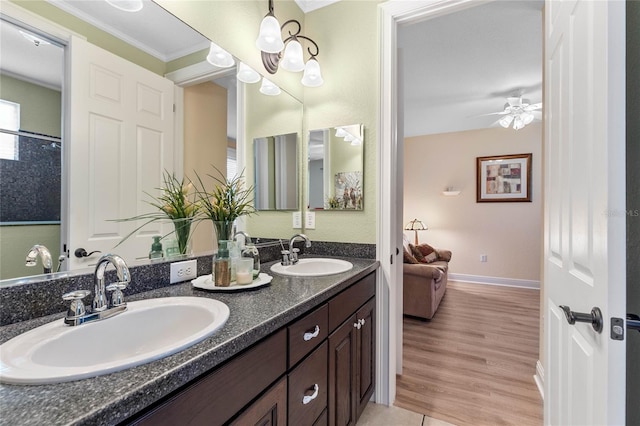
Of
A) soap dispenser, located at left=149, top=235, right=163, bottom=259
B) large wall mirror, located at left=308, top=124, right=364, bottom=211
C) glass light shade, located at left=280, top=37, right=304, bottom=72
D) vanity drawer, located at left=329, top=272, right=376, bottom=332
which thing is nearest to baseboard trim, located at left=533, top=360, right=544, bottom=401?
vanity drawer, located at left=329, top=272, right=376, bottom=332

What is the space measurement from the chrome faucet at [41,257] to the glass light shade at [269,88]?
140cm

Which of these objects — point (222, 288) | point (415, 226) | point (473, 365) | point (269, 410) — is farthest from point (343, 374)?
point (415, 226)

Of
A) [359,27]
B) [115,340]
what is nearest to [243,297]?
[115,340]

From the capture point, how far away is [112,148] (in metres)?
1.04

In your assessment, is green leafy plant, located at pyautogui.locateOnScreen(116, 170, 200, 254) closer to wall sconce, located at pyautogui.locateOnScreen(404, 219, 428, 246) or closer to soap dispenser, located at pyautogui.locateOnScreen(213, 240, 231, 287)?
soap dispenser, located at pyautogui.locateOnScreen(213, 240, 231, 287)

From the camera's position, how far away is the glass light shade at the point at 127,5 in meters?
1.05

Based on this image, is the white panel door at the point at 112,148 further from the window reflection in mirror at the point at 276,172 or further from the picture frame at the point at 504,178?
the picture frame at the point at 504,178

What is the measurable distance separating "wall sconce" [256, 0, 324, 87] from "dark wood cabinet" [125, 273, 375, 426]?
134 cm

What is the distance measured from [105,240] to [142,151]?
0.36 meters

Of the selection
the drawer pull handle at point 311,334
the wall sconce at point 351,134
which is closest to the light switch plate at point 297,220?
the wall sconce at point 351,134

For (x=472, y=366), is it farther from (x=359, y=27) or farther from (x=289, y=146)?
(x=359, y=27)

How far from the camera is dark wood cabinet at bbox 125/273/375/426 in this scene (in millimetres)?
623

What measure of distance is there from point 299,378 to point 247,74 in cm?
158

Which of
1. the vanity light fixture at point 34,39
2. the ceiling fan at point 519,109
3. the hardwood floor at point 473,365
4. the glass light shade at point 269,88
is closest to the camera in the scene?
the vanity light fixture at point 34,39
